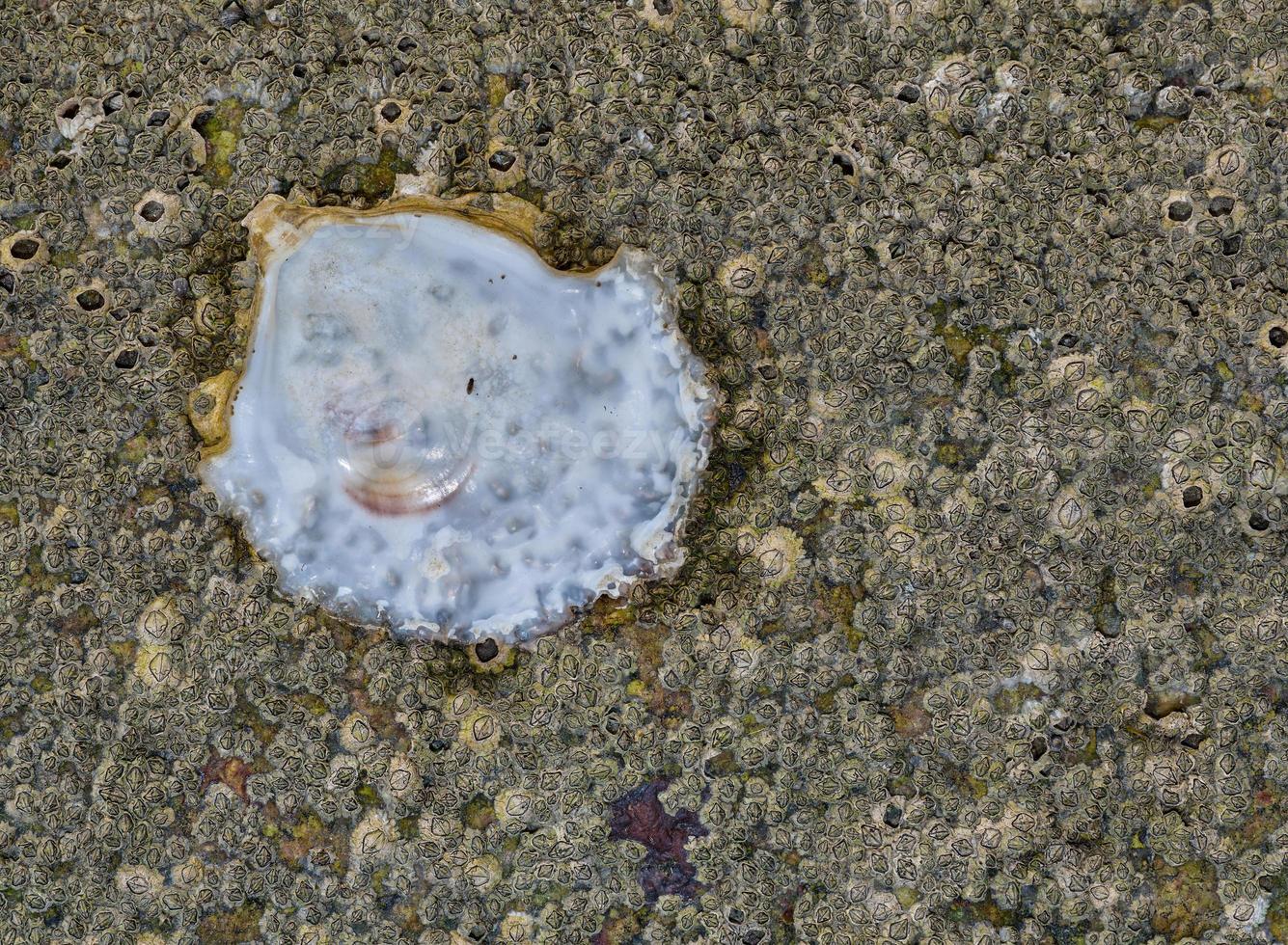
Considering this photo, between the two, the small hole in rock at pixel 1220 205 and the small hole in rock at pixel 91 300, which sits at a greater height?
the small hole in rock at pixel 1220 205

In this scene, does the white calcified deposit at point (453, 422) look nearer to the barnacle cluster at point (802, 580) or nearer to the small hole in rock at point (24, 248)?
the barnacle cluster at point (802, 580)

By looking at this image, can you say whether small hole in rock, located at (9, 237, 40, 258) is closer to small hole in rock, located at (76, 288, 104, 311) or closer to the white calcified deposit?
small hole in rock, located at (76, 288, 104, 311)

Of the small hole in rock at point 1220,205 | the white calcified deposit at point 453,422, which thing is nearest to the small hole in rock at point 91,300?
the white calcified deposit at point 453,422

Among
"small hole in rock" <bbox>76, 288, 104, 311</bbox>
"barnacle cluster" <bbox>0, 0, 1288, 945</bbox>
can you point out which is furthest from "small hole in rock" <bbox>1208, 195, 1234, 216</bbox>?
"small hole in rock" <bbox>76, 288, 104, 311</bbox>

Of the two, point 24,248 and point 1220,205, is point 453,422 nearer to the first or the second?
point 24,248

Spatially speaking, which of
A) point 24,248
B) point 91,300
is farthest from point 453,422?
point 24,248

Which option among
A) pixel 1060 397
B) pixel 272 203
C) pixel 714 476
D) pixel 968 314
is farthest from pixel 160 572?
pixel 1060 397
